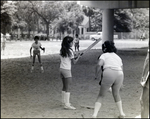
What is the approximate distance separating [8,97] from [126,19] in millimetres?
71529

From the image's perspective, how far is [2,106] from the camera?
356 inches

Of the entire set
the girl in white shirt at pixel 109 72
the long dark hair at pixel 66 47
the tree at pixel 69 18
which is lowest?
the girl in white shirt at pixel 109 72

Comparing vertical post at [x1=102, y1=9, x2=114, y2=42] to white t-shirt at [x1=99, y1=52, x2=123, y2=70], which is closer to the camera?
white t-shirt at [x1=99, y1=52, x2=123, y2=70]

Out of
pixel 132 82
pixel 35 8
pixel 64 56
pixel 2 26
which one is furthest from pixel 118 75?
pixel 35 8

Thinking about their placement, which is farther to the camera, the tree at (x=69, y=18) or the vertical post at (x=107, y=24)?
the tree at (x=69, y=18)

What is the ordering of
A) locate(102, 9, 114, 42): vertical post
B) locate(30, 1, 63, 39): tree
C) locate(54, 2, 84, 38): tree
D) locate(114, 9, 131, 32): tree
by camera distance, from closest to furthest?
locate(102, 9, 114, 42): vertical post < locate(30, 1, 63, 39): tree < locate(114, 9, 131, 32): tree < locate(54, 2, 84, 38): tree

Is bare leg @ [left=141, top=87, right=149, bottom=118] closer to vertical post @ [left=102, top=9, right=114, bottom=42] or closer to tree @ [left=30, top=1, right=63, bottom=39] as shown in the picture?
vertical post @ [left=102, top=9, right=114, bottom=42]

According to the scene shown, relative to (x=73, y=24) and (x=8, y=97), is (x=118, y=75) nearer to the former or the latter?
(x=8, y=97)

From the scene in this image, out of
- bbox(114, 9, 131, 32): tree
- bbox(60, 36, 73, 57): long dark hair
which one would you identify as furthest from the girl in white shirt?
bbox(114, 9, 131, 32): tree

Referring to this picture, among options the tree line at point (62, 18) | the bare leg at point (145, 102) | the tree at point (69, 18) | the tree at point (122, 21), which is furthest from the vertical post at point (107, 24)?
the bare leg at point (145, 102)

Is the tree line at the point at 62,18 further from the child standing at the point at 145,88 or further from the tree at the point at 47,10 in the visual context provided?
the child standing at the point at 145,88

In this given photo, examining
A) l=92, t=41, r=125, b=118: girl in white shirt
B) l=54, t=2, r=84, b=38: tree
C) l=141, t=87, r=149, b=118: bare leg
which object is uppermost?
l=54, t=2, r=84, b=38: tree

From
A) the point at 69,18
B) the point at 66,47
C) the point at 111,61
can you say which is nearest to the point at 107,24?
the point at 66,47

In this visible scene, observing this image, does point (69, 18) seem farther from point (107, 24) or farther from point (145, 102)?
point (145, 102)
